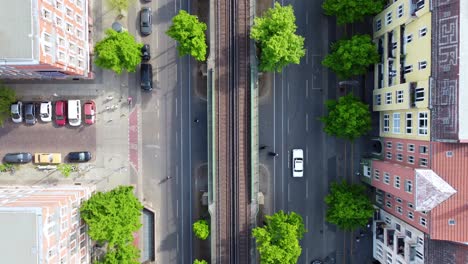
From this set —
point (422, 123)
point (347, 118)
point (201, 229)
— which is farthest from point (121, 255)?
point (422, 123)

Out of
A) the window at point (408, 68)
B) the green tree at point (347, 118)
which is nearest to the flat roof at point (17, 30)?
the green tree at point (347, 118)

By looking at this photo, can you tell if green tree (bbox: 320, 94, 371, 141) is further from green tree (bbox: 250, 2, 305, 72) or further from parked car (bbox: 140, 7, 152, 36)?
parked car (bbox: 140, 7, 152, 36)

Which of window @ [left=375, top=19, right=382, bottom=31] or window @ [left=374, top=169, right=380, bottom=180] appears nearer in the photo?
window @ [left=374, top=169, right=380, bottom=180]

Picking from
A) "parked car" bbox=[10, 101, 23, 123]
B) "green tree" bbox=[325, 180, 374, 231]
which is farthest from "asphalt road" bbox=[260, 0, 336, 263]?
"parked car" bbox=[10, 101, 23, 123]

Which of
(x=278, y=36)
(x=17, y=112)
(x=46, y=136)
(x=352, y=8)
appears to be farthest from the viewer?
(x=46, y=136)

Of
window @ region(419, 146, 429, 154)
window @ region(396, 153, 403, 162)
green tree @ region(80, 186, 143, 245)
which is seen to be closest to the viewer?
window @ region(419, 146, 429, 154)

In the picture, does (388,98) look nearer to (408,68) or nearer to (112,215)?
(408,68)

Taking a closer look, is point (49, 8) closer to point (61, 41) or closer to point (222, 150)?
point (61, 41)
